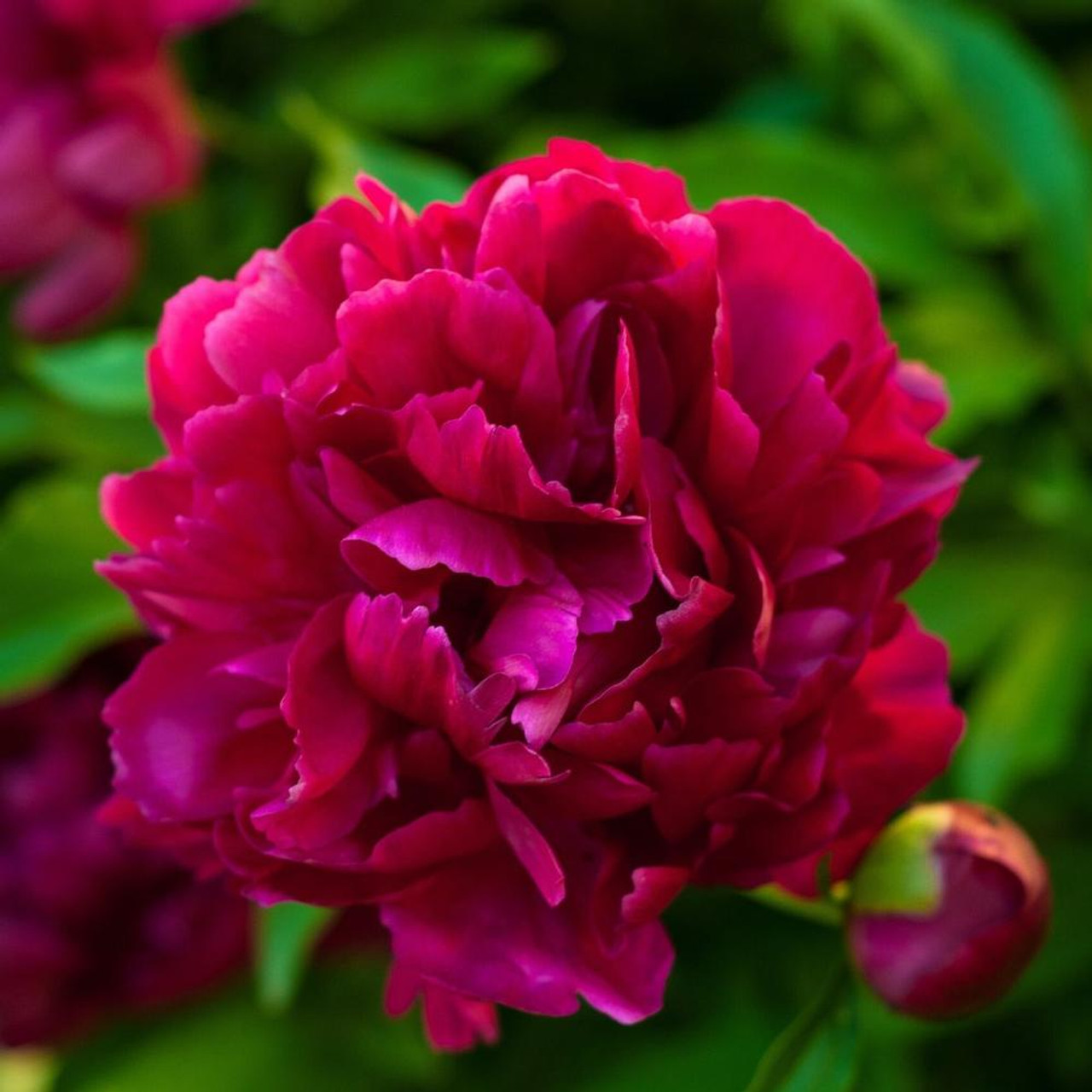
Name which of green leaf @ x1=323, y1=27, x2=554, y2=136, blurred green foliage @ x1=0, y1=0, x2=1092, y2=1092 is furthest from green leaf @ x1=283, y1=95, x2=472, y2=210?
green leaf @ x1=323, y1=27, x2=554, y2=136

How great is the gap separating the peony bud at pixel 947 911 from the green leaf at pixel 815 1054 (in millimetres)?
20

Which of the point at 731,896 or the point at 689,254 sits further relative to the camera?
the point at 731,896

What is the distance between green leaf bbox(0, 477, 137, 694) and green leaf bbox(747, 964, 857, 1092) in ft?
1.12

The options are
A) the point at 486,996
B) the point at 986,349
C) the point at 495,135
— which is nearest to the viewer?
the point at 486,996

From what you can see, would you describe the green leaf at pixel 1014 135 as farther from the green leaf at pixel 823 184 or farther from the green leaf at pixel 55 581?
the green leaf at pixel 55 581

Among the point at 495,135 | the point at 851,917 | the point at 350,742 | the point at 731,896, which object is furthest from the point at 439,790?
the point at 495,135

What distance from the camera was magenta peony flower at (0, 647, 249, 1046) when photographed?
737mm

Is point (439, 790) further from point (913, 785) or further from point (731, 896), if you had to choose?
point (731, 896)

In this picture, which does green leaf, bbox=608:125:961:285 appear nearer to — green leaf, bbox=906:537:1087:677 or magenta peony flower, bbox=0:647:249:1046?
green leaf, bbox=906:537:1087:677

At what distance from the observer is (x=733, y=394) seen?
0.39 meters

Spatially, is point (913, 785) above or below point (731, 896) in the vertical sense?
above

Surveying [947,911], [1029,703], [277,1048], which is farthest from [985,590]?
[277,1048]

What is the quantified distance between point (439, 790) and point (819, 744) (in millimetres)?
94

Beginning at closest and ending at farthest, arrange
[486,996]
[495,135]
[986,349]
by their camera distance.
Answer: [486,996], [986,349], [495,135]
